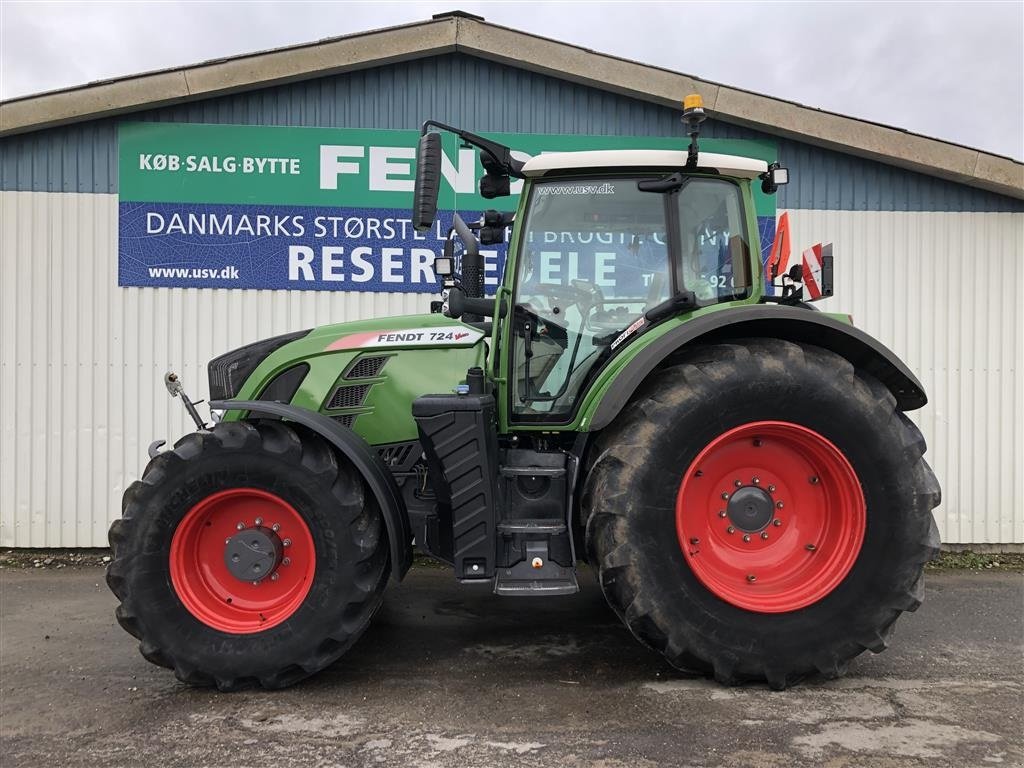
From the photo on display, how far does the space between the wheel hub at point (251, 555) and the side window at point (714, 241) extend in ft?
7.32

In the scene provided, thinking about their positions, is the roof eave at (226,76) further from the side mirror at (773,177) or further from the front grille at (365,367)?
the side mirror at (773,177)

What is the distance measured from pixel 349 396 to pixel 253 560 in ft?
3.11

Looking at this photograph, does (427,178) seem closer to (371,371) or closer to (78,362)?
(371,371)

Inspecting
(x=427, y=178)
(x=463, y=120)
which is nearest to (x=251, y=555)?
(x=427, y=178)

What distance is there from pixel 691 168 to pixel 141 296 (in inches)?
171

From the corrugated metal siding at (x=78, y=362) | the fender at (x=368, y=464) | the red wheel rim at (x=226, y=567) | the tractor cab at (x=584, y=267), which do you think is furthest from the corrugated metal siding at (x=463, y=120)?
the red wheel rim at (x=226, y=567)

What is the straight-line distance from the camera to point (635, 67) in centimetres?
552

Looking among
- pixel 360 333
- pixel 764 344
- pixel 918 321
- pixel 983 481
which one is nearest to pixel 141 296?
pixel 360 333

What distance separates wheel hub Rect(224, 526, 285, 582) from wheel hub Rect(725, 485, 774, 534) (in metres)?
2.01

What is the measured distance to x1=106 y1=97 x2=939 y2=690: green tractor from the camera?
2.96 meters

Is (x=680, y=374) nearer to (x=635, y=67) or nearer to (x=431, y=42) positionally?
(x=635, y=67)

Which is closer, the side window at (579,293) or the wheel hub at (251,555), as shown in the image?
the wheel hub at (251,555)

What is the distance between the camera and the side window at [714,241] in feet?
11.0

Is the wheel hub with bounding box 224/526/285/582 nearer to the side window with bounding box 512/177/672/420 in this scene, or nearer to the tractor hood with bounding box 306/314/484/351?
the tractor hood with bounding box 306/314/484/351
